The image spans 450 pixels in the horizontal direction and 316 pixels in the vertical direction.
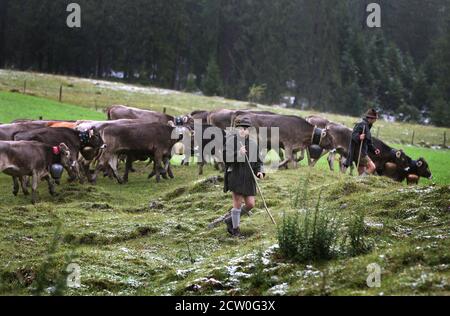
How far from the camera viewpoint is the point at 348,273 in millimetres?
8367

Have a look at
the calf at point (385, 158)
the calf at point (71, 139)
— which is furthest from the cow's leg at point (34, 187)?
the calf at point (385, 158)

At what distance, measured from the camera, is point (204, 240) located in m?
13.2

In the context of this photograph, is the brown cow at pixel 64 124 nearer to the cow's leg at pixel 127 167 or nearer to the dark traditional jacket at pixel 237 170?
the cow's leg at pixel 127 167

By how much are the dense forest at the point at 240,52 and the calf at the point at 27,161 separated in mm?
51442

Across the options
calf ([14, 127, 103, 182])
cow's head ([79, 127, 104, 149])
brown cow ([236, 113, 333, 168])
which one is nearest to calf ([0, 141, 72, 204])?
calf ([14, 127, 103, 182])

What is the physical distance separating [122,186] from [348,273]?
44.3 ft

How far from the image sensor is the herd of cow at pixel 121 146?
18156 mm

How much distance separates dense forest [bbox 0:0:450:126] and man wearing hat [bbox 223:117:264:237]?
56.4m

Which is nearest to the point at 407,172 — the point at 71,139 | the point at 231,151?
the point at 231,151

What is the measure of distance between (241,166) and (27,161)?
7.57m

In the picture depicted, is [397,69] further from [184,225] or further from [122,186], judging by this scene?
[184,225]

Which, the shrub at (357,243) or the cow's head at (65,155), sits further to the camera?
the cow's head at (65,155)

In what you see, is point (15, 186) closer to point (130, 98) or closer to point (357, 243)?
point (357, 243)
